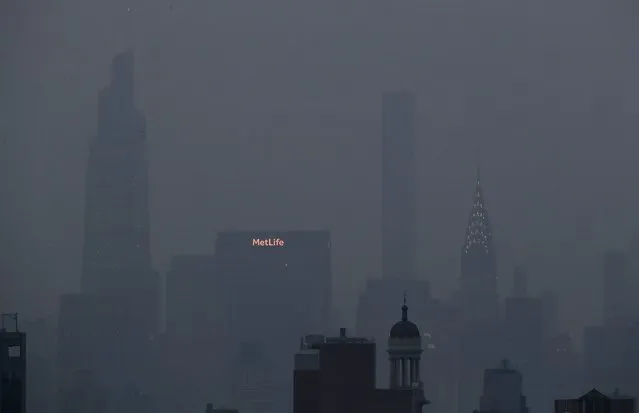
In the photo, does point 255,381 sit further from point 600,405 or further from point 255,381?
point 600,405

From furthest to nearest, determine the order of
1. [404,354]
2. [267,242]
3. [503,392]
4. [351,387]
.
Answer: [267,242]
[503,392]
[404,354]
[351,387]

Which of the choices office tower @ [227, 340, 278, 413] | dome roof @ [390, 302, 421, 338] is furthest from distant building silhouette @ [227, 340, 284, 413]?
dome roof @ [390, 302, 421, 338]

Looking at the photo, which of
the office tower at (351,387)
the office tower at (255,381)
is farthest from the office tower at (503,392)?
the office tower at (351,387)

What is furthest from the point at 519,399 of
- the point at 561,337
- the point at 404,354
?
the point at 404,354

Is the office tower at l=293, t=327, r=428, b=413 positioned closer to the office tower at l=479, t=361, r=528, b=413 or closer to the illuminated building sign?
the office tower at l=479, t=361, r=528, b=413

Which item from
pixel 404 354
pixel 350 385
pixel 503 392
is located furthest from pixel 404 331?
pixel 503 392

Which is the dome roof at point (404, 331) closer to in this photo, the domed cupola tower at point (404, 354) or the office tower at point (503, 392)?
the domed cupola tower at point (404, 354)

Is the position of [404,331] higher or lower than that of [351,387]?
higher

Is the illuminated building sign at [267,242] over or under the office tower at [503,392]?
over
